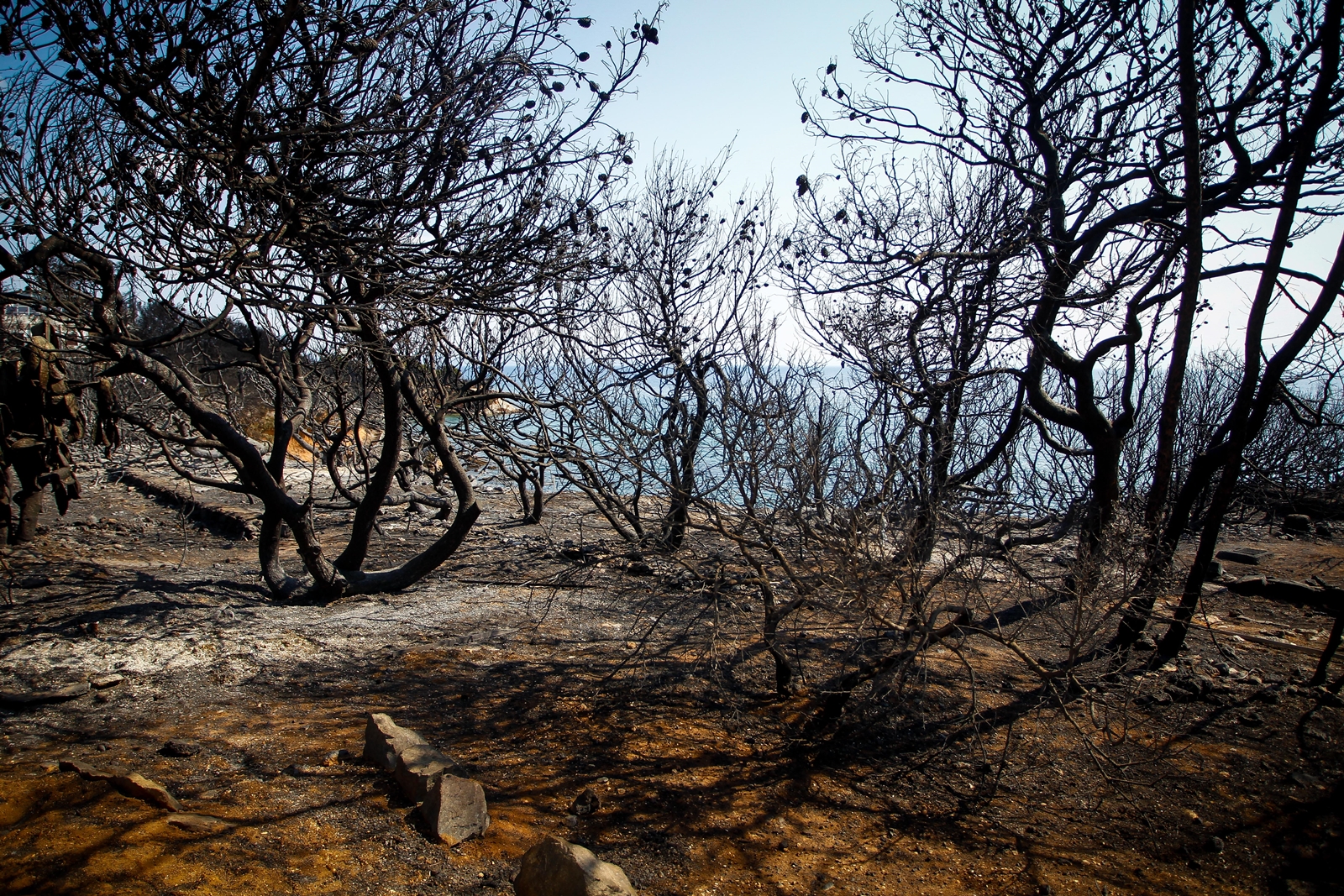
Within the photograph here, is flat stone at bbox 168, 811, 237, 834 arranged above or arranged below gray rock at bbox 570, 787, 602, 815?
above

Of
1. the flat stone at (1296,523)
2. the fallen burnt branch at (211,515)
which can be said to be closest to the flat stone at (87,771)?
the fallen burnt branch at (211,515)

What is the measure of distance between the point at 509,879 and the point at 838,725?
2161mm

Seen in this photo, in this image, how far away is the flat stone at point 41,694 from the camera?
3.59 meters

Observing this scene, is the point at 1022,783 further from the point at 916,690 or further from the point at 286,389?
the point at 286,389

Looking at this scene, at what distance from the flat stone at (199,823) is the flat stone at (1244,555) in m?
9.83

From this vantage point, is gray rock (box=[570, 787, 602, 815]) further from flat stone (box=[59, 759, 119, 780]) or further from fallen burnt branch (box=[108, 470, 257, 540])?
fallen burnt branch (box=[108, 470, 257, 540])

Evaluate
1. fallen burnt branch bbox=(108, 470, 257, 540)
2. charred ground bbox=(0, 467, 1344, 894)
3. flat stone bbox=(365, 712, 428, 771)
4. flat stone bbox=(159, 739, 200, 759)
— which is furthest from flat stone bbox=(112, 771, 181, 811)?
fallen burnt branch bbox=(108, 470, 257, 540)

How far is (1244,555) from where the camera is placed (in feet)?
28.3

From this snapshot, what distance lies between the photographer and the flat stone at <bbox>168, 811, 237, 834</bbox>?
2.59 m

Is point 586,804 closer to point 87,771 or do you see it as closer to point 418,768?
point 418,768

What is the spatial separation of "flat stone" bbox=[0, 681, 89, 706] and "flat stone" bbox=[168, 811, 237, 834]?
157 cm

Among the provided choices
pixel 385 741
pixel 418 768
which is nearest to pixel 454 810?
pixel 418 768

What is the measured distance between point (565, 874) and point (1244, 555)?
29.9 ft

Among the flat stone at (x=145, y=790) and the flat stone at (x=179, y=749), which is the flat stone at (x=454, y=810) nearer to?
the flat stone at (x=145, y=790)
